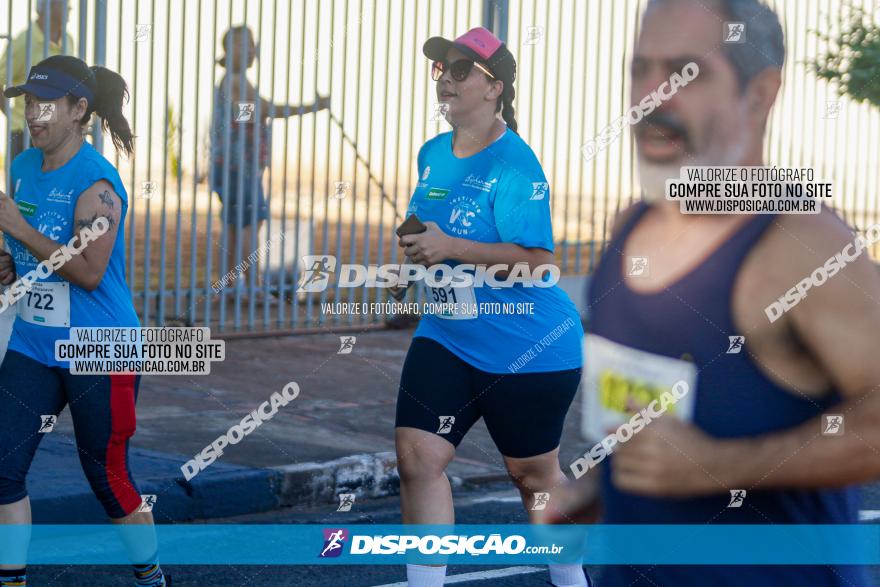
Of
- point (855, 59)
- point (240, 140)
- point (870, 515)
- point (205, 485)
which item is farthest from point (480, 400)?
point (855, 59)

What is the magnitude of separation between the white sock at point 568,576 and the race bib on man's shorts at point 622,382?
2278 mm

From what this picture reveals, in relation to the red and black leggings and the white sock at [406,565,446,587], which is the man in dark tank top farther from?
the red and black leggings

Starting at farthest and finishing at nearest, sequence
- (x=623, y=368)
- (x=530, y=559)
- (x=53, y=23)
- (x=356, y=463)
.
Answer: (x=53, y=23), (x=356, y=463), (x=530, y=559), (x=623, y=368)

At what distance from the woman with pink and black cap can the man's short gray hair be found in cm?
243

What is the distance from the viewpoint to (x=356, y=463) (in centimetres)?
691

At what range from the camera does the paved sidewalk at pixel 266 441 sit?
6.30 m

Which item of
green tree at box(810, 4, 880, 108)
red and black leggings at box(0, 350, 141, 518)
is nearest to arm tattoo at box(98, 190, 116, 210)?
red and black leggings at box(0, 350, 141, 518)

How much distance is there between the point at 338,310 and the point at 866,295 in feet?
27.3

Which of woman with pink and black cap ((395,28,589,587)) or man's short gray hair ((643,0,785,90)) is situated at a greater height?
man's short gray hair ((643,0,785,90))

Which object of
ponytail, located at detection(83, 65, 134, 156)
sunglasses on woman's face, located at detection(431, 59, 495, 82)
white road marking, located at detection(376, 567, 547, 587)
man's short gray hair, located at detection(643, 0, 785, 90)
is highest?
man's short gray hair, located at detection(643, 0, 785, 90)

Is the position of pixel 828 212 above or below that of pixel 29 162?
above

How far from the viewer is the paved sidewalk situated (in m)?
6.30

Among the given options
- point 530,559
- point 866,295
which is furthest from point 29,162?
point 866,295

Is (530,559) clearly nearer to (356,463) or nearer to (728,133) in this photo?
(356,463)
